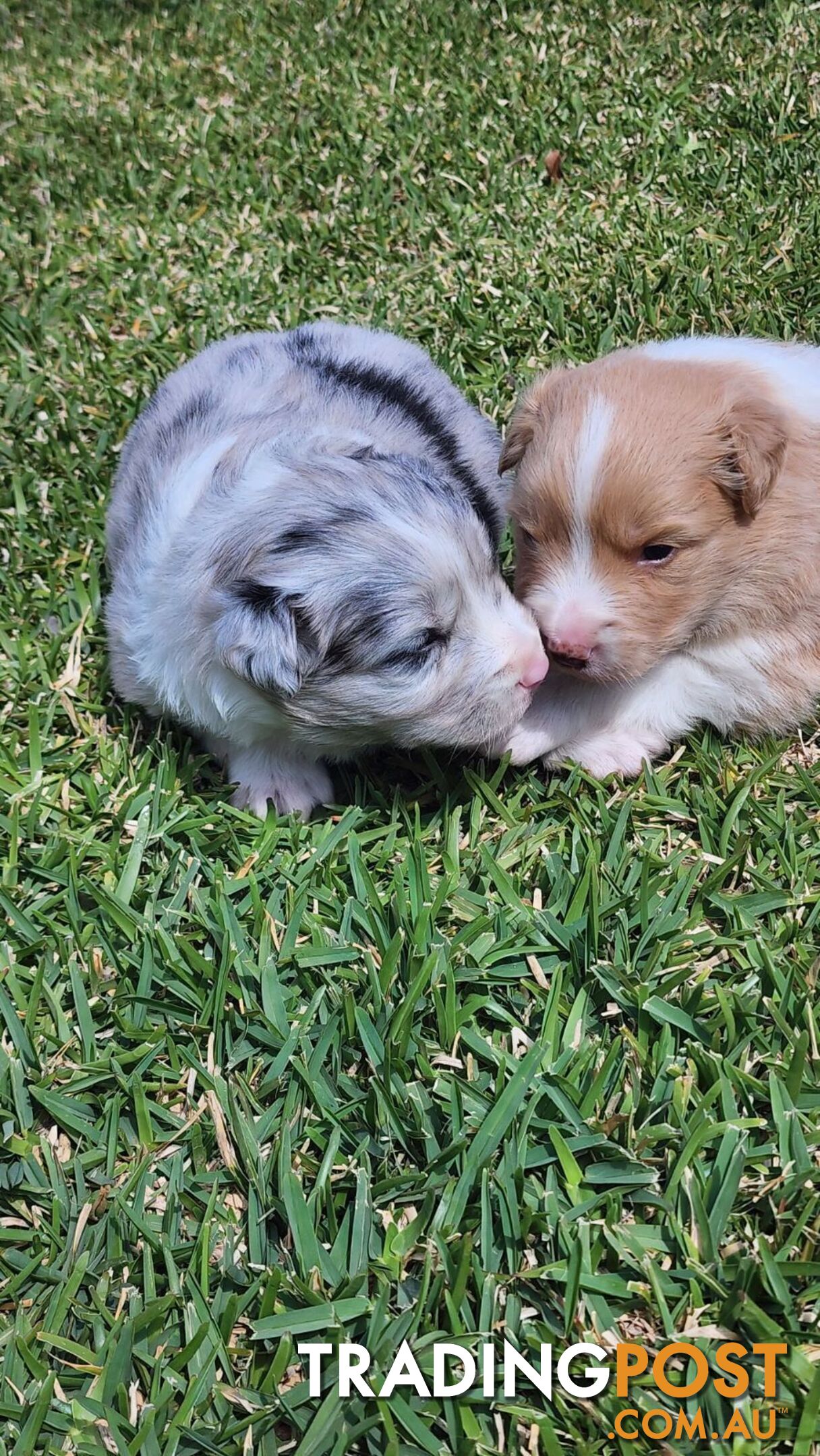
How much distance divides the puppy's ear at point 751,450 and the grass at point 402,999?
804 millimetres

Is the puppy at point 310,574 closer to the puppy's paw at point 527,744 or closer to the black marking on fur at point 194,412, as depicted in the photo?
the black marking on fur at point 194,412

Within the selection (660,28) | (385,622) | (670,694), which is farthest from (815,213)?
(385,622)

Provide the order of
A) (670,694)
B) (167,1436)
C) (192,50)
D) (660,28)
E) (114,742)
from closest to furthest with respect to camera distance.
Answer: (167,1436)
(670,694)
(114,742)
(660,28)
(192,50)

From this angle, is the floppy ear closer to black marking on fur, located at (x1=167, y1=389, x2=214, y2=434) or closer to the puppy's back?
the puppy's back

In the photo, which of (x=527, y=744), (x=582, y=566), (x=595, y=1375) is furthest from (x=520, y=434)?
(x=595, y=1375)

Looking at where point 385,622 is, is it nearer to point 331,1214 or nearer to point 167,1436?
point 331,1214

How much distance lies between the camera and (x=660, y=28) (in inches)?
223

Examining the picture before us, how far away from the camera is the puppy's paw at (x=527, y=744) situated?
3139mm

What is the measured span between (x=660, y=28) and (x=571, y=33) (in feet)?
1.60

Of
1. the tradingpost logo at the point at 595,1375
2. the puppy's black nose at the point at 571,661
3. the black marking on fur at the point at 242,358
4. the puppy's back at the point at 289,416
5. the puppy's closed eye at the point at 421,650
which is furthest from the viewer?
the black marking on fur at the point at 242,358

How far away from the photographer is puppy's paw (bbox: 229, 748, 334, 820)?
321 cm

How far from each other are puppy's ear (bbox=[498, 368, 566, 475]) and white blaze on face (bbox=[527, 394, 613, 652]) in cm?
25

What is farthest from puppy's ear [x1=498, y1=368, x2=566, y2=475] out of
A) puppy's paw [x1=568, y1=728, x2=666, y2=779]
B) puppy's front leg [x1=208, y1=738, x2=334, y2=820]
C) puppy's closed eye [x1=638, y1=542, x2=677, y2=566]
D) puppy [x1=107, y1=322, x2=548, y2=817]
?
puppy's front leg [x1=208, y1=738, x2=334, y2=820]

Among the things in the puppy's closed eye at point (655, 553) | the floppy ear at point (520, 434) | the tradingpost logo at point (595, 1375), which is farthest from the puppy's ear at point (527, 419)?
the tradingpost logo at point (595, 1375)
